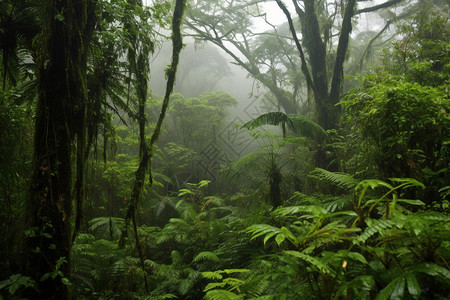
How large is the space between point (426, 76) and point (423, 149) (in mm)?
1732

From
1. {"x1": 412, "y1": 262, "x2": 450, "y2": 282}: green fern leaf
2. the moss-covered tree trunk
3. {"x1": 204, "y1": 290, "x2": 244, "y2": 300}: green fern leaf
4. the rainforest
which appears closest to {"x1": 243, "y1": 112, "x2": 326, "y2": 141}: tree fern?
the rainforest

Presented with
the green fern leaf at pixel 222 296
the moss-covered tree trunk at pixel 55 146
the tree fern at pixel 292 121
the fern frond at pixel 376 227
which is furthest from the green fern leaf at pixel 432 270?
the tree fern at pixel 292 121

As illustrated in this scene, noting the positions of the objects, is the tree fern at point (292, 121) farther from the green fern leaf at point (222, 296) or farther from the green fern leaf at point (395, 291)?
the green fern leaf at point (395, 291)

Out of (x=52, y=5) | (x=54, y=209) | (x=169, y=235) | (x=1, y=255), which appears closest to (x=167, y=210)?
(x=169, y=235)

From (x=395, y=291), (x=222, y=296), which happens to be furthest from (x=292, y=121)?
(x=395, y=291)

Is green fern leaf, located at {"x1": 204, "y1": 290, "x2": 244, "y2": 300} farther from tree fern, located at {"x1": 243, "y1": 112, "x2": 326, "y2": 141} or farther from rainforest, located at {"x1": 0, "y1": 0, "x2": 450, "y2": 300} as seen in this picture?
tree fern, located at {"x1": 243, "y1": 112, "x2": 326, "y2": 141}

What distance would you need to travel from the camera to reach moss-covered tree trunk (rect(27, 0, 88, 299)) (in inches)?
73.5

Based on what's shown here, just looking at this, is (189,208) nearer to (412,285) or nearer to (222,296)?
(222,296)

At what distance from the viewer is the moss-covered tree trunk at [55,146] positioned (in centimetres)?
187

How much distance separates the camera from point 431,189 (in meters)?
2.30

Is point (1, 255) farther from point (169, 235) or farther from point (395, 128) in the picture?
point (395, 128)

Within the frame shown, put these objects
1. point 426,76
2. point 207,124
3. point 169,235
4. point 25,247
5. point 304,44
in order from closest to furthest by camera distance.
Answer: point 25,247, point 426,76, point 169,235, point 304,44, point 207,124

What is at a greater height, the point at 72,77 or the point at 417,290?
the point at 72,77

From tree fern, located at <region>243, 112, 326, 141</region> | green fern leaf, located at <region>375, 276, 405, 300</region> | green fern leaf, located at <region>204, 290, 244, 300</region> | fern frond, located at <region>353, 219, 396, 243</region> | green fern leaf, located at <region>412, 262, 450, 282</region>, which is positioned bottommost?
green fern leaf, located at <region>204, 290, 244, 300</region>
